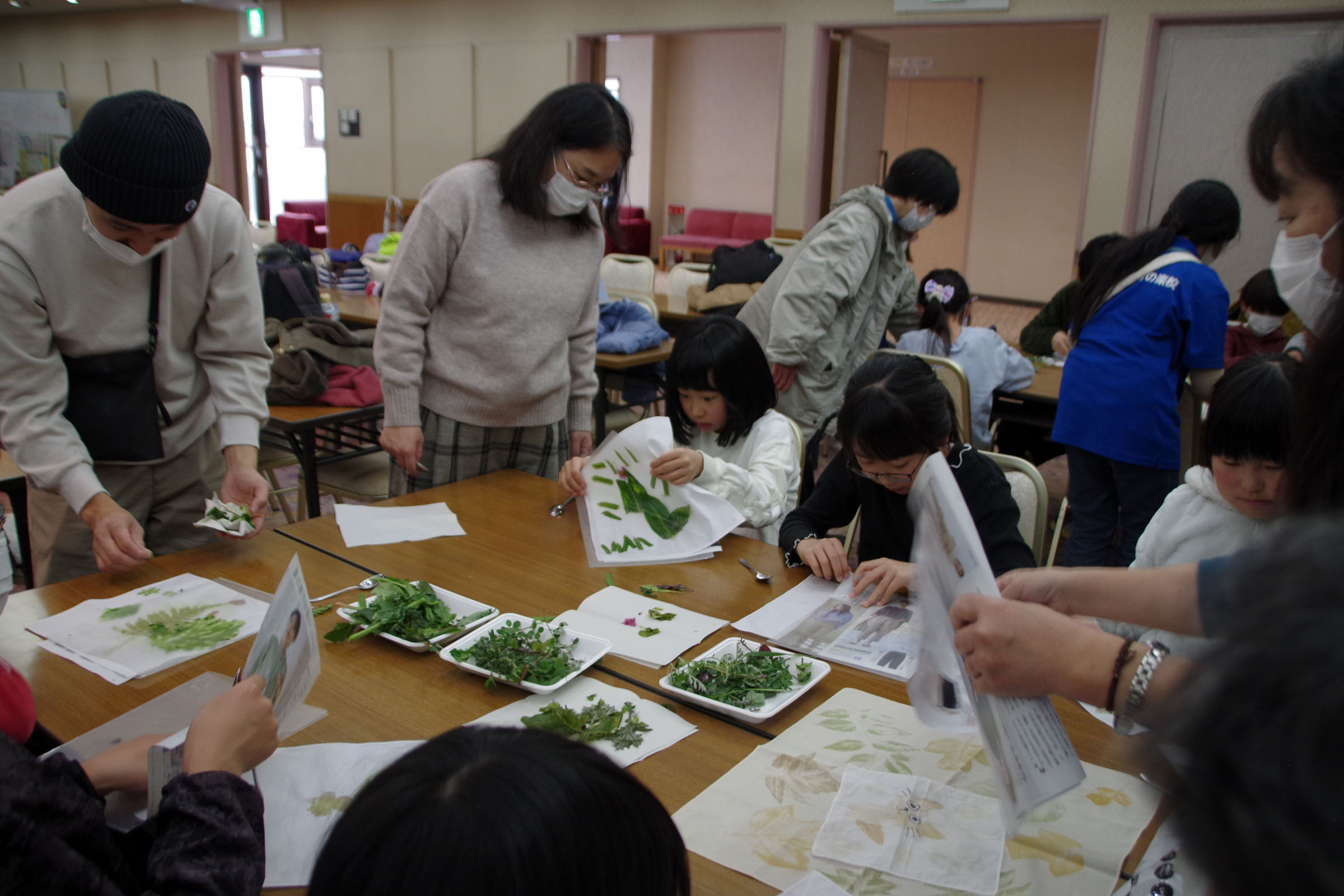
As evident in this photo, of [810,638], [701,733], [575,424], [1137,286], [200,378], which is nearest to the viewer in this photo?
[701,733]

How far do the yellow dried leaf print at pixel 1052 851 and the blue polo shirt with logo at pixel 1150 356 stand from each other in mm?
1983

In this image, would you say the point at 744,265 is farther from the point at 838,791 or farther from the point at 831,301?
the point at 838,791

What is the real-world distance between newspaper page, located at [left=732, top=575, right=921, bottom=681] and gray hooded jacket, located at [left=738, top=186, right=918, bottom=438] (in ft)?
5.01

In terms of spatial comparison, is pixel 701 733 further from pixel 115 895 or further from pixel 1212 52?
pixel 1212 52

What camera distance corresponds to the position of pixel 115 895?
0.76 m

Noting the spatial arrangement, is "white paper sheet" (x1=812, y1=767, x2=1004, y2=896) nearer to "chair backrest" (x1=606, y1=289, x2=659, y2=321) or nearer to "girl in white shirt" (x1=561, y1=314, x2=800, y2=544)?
"girl in white shirt" (x1=561, y1=314, x2=800, y2=544)

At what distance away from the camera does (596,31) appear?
795 centimetres

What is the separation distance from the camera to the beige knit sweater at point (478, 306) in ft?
6.81

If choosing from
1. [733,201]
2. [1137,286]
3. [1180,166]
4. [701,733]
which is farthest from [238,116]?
[701,733]

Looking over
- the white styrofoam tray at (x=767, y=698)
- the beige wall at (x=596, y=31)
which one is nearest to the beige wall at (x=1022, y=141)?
the beige wall at (x=596, y=31)

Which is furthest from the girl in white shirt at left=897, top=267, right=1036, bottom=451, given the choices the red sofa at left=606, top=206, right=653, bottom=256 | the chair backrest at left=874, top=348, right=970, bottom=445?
the red sofa at left=606, top=206, right=653, bottom=256

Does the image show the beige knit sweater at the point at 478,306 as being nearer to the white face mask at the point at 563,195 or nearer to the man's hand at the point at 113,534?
the white face mask at the point at 563,195

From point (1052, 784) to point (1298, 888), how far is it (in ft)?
1.61

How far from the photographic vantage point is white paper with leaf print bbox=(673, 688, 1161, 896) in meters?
0.98
